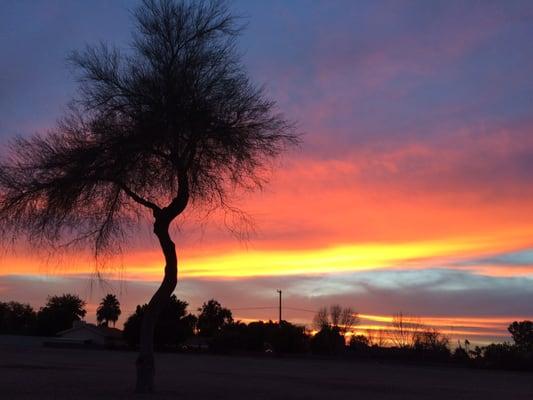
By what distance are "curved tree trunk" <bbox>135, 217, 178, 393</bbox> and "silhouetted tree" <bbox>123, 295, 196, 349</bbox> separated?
210ft

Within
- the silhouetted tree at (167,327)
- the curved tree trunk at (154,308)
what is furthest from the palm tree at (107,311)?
the curved tree trunk at (154,308)

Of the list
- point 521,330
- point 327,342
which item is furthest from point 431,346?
point 521,330

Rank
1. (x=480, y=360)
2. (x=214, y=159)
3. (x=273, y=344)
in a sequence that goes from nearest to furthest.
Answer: (x=214, y=159) < (x=480, y=360) < (x=273, y=344)

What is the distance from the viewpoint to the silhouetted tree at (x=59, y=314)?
436 ft

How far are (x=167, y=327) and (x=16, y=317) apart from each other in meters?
74.5

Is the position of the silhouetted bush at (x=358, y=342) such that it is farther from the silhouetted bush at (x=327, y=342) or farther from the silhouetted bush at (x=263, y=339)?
the silhouetted bush at (x=263, y=339)

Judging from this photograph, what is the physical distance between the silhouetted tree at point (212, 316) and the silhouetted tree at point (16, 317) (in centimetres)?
3239

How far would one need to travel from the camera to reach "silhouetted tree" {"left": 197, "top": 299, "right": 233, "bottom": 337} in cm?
13475

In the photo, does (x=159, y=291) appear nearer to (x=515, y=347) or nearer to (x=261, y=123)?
(x=261, y=123)

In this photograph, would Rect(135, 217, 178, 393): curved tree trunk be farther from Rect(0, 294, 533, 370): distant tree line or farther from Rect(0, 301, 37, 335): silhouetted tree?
Rect(0, 301, 37, 335): silhouetted tree

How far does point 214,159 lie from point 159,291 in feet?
13.8

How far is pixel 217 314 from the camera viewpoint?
139125 mm

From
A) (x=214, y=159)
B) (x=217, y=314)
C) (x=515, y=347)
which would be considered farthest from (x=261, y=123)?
(x=217, y=314)

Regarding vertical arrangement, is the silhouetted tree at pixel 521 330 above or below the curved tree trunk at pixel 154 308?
→ above
